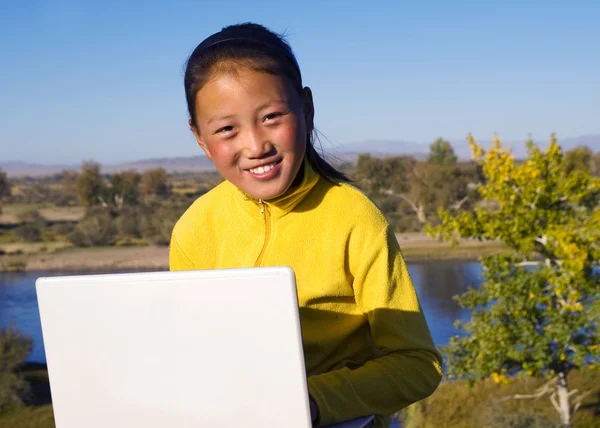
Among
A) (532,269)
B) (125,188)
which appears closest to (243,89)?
(532,269)

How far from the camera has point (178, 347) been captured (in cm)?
93

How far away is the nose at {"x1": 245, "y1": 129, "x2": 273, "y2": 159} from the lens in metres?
1.14

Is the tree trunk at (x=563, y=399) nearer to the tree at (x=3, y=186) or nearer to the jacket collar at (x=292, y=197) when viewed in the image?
the jacket collar at (x=292, y=197)

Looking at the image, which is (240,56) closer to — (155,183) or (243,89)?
(243,89)

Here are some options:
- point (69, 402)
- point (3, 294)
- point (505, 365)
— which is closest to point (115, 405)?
point (69, 402)

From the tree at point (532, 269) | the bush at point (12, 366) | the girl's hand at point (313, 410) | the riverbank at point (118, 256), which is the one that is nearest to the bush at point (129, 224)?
the riverbank at point (118, 256)

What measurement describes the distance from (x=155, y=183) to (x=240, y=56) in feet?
92.7

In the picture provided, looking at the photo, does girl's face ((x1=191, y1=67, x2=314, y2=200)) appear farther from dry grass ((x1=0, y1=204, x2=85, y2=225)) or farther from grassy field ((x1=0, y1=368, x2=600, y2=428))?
dry grass ((x1=0, y1=204, x2=85, y2=225))

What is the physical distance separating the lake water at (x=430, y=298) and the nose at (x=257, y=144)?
10530mm

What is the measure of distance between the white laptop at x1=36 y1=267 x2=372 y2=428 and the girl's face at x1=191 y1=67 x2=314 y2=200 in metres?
0.32

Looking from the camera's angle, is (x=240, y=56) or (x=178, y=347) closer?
(x=178, y=347)

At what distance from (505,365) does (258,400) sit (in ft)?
24.0

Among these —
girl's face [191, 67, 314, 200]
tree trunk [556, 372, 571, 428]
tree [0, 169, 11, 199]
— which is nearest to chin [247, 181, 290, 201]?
girl's face [191, 67, 314, 200]

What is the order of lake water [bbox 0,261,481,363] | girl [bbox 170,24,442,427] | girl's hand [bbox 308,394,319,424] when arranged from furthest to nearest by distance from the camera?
lake water [bbox 0,261,481,363], girl [bbox 170,24,442,427], girl's hand [bbox 308,394,319,424]
